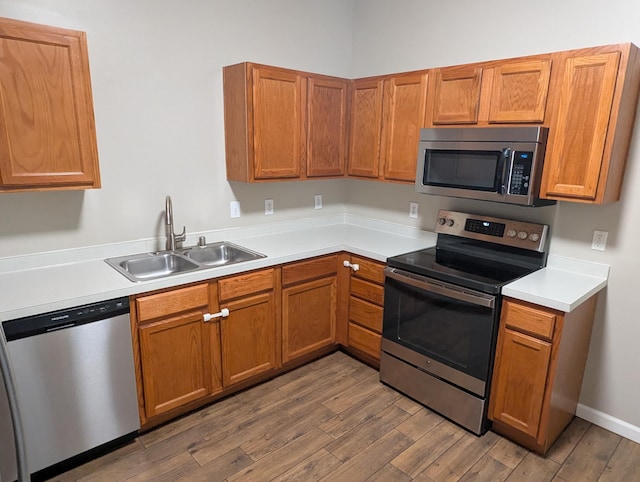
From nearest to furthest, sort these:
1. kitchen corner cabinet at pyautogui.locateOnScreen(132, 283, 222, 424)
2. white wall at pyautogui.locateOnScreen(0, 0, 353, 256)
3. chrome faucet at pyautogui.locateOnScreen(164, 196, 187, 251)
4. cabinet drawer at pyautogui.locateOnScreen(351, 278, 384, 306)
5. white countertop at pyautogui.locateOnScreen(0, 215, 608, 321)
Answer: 1. white countertop at pyautogui.locateOnScreen(0, 215, 608, 321)
2. kitchen corner cabinet at pyautogui.locateOnScreen(132, 283, 222, 424)
3. white wall at pyautogui.locateOnScreen(0, 0, 353, 256)
4. chrome faucet at pyautogui.locateOnScreen(164, 196, 187, 251)
5. cabinet drawer at pyautogui.locateOnScreen(351, 278, 384, 306)

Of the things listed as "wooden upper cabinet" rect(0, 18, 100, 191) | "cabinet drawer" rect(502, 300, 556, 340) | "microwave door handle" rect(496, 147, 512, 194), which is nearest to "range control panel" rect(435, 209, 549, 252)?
"microwave door handle" rect(496, 147, 512, 194)

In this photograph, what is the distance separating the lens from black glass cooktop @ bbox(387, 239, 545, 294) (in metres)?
2.32

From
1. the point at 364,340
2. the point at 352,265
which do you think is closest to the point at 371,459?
the point at 364,340

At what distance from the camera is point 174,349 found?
2305 mm

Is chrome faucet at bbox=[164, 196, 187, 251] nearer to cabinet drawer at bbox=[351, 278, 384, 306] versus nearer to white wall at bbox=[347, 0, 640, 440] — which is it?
cabinet drawer at bbox=[351, 278, 384, 306]

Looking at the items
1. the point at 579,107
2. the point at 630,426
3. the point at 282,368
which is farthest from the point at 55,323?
the point at 630,426

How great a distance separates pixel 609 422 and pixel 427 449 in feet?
3.74

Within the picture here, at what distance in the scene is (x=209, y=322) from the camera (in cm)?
243

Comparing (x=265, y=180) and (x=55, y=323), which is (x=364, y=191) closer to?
(x=265, y=180)

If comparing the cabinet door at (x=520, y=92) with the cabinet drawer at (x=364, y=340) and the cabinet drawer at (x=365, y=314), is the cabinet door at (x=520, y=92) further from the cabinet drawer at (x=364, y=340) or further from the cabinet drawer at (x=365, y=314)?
the cabinet drawer at (x=364, y=340)

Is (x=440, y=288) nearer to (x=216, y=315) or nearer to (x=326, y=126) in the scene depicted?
(x=216, y=315)

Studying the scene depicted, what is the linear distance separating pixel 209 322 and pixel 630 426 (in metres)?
2.51

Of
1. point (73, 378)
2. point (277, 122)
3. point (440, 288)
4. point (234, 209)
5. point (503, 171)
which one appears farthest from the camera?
point (234, 209)

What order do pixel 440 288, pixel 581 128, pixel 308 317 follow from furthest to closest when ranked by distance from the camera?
pixel 308 317 → pixel 440 288 → pixel 581 128
